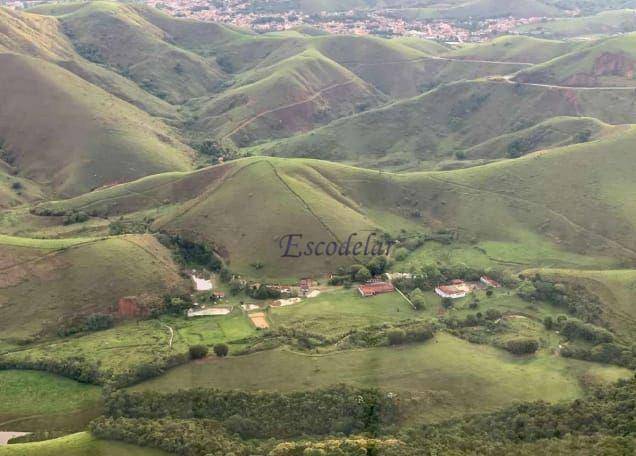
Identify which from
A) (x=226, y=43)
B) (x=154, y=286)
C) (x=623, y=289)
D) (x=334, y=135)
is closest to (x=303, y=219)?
(x=154, y=286)

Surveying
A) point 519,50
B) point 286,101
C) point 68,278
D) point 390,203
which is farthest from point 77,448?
point 519,50

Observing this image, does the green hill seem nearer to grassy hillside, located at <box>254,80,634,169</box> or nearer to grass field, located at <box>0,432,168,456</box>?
grassy hillside, located at <box>254,80,634,169</box>

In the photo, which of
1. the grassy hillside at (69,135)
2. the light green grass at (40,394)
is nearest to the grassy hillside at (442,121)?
the grassy hillside at (69,135)

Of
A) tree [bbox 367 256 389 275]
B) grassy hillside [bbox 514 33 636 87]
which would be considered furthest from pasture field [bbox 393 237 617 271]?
grassy hillside [bbox 514 33 636 87]

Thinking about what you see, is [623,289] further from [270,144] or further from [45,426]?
[270,144]

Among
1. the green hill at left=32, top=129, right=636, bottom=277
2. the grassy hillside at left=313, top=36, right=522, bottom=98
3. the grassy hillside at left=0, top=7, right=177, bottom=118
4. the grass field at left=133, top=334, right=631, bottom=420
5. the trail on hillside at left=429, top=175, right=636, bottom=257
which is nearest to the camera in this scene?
the grass field at left=133, top=334, right=631, bottom=420

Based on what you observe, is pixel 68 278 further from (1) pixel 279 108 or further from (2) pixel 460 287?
(1) pixel 279 108

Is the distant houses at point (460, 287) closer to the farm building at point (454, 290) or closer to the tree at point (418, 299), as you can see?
the farm building at point (454, 290)
